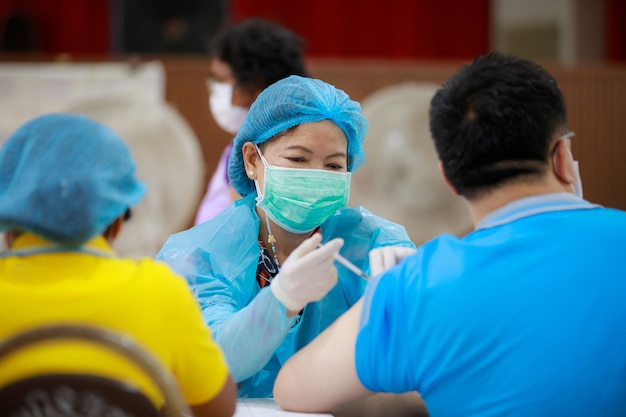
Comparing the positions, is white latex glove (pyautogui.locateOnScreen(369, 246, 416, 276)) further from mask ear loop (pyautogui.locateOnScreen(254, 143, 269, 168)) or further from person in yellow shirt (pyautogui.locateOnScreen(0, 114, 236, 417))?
mask ear loop (pyautogui.locateOnScreen(254, 143, 269, 168))

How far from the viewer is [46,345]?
101 cm

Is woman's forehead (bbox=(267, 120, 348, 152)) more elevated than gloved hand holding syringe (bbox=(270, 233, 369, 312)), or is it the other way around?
woman's forehead (bbox=(267, 120, 348, 152))

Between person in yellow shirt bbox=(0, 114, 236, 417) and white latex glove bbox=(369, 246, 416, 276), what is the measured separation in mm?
330

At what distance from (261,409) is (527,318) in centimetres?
52

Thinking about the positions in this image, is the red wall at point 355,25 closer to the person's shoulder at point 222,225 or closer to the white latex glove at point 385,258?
the person's shoulder at point 222,225

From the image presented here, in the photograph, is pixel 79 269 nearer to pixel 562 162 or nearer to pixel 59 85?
pixel 562 162

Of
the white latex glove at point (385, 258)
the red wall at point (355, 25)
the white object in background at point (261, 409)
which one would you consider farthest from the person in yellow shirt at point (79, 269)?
the red wall at point (355, 25)

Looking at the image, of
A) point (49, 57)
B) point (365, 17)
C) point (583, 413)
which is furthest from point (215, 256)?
point (365, 17)

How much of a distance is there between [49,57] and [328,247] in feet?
13.0

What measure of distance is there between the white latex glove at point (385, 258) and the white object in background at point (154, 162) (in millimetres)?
3357

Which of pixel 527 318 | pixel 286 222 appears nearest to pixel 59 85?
pixel 286 222

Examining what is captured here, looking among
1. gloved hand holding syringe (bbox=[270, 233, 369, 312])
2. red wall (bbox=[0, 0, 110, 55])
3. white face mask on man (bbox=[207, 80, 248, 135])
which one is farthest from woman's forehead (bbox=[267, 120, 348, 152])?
red wall (bbox=[0, 0, 110, 55])

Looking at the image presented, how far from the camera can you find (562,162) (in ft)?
4.07

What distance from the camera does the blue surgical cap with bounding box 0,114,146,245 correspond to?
107 centimetres
